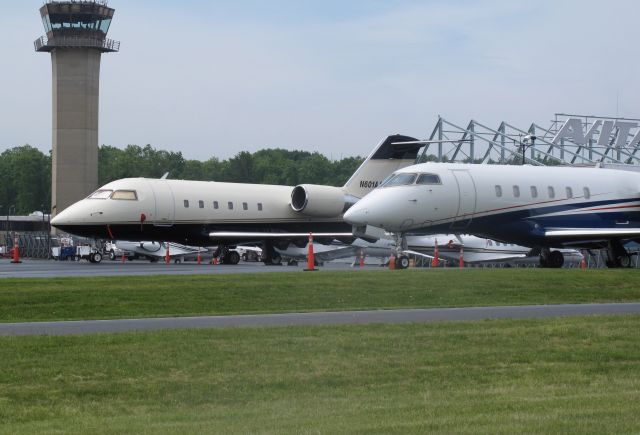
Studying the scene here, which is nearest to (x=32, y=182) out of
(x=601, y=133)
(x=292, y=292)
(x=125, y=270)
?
(x=601, y=133)

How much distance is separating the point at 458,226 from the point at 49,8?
7593 cm

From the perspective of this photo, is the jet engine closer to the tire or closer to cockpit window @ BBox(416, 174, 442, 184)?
the tire

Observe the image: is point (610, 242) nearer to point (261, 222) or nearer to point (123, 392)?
point (261, 222)

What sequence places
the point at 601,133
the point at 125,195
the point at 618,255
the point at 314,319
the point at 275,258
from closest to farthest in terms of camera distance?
the point at 314,319
the point at 618,255
the point at 125,195
the point at 275,258
the point at 601,133

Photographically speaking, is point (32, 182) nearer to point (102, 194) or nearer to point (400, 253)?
point (102, 194)

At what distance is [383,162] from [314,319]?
31.3 m

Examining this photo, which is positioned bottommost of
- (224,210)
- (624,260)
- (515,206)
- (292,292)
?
(292,292)

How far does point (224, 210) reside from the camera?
4553 cm

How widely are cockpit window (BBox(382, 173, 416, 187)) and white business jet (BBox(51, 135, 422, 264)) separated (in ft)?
36.9

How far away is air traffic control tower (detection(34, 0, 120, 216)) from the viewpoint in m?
99.9

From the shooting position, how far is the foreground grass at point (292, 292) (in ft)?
67.2

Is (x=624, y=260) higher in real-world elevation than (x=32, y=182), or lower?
lower

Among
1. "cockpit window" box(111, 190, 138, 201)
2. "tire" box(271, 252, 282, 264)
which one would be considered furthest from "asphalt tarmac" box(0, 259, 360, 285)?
"tire" box(271, 252, 282, 264)

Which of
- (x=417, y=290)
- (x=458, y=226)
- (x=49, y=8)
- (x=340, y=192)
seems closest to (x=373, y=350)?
(x=417, y=290)
